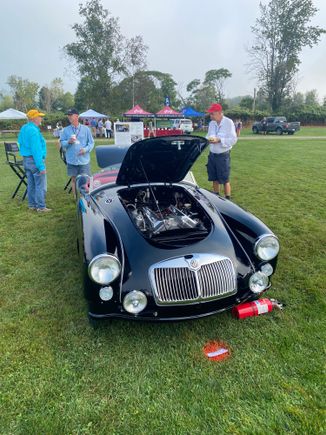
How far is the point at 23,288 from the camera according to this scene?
3.32 meters

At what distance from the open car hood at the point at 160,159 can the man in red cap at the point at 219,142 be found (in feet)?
5.62

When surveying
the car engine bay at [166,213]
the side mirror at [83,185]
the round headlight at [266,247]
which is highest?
the side mirror at [83,185]

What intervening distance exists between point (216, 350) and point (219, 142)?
3.67 metres

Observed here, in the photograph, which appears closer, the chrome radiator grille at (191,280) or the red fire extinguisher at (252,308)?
the chrome radiator grille at (191,280)

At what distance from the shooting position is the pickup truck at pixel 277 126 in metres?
27.8

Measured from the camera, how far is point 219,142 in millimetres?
5246

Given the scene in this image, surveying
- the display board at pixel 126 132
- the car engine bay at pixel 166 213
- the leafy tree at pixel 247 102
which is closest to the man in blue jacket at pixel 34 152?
the car engine bay at pixel 166 213

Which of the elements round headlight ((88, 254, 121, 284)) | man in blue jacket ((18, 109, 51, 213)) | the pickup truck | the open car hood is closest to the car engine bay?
the open car hood

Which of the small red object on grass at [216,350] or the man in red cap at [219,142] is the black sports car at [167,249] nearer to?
the small red object on grass at [216,350]

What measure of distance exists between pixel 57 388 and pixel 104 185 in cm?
226

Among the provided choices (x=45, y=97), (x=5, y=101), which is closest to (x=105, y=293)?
(x=45, y=97)

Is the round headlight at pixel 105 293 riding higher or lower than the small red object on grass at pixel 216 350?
higher

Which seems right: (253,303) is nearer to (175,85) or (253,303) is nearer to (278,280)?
(278,280)

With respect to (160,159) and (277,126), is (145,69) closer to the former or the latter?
(277,126)
